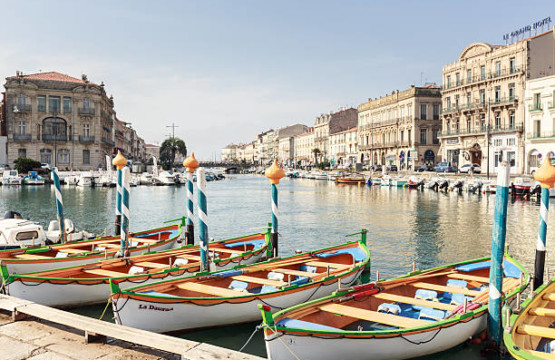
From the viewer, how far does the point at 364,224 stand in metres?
29.9

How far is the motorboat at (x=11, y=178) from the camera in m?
61.1

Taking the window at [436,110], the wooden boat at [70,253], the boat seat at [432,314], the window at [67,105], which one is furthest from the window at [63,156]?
the boat seat at [432,314]

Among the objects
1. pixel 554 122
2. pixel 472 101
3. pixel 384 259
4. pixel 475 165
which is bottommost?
pixel 384 259

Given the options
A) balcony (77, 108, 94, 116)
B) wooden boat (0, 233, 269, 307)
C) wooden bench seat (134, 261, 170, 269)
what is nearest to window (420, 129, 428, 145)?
balcony (77, 108, 94, 116)

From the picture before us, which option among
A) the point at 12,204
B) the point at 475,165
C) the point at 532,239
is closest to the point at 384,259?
the point at 532,239

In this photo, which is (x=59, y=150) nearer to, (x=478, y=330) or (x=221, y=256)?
(x=221, y=256)

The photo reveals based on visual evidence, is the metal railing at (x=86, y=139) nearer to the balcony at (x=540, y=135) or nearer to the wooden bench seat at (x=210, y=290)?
the balcony at (x=540, y=135)

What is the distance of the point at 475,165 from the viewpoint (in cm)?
6769

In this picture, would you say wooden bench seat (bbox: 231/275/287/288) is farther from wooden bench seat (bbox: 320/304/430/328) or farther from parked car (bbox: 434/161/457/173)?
parked car (bbox: 434/161/457/173)

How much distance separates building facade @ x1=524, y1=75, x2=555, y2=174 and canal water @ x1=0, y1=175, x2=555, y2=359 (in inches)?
521

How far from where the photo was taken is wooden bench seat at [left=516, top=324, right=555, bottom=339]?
26.0ft

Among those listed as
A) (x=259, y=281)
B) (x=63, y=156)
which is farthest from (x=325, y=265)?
(x=63, y=156)

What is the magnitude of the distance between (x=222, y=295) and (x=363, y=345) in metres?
3.81

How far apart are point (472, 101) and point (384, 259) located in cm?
5722
